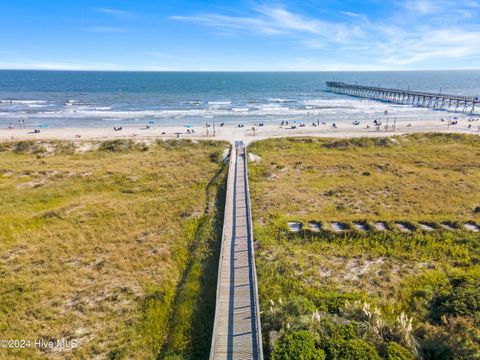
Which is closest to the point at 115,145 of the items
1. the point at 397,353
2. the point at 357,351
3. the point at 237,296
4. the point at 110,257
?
the point at 110,257

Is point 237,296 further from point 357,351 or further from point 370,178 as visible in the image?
point 370,178

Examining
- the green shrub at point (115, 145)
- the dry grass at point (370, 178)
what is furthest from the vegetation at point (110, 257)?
the green shrub at point (115, 145)

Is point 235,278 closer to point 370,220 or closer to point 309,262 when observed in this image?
point 309,262

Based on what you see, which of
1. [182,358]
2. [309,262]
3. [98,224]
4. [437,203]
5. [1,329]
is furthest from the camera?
[437,203]

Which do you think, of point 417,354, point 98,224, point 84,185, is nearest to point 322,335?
point 417,354

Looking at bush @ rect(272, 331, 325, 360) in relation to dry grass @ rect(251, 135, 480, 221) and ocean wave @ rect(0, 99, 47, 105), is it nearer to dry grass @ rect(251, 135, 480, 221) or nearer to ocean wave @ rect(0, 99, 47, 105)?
dry grass @ rect(251, 135, 480, 221)

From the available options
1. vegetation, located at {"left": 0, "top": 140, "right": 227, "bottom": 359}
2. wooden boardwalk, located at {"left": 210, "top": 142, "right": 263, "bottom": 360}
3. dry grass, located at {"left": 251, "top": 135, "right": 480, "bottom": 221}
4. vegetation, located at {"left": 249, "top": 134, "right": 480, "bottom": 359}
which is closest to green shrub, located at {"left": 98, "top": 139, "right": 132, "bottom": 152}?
vegetation, located at {"left": 0, "top": 140, "right": 227, "bottom": 359}

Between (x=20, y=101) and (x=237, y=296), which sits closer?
(x=237, y=296)
